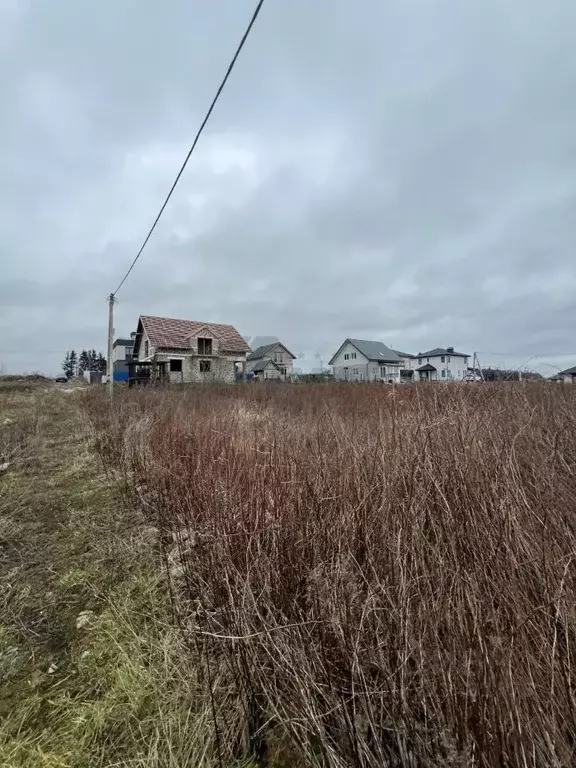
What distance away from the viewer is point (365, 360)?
176 ft

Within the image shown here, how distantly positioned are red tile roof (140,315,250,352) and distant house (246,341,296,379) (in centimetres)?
1668

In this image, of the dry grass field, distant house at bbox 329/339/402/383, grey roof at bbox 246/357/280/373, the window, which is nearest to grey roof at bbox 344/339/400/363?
distant house at bbox 329/339/402/383

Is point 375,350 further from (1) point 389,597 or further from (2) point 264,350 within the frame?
(1) point 389,597

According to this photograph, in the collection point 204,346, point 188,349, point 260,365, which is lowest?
point 260,365

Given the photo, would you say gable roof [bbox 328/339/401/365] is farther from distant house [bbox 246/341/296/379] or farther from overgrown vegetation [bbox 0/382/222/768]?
overgrown vegetation [bbox 0/382/222/768]

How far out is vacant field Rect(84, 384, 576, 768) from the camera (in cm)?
102

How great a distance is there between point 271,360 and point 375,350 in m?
16.7

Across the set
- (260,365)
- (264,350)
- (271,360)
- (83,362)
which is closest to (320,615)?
(260,365)

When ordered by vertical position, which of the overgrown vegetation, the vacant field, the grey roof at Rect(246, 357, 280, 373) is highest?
the grey roof at Rect(246, 357, 280, 373)

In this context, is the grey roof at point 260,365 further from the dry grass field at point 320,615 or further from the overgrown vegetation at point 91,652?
the dry grass field at point 320,615

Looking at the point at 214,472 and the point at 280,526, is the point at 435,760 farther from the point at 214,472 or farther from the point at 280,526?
the point at 214,472

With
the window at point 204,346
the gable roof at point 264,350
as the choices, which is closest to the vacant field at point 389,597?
the window at point 204,346

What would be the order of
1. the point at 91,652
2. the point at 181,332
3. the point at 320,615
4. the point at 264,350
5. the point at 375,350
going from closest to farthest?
1. the point at 320,615
2. the point at 91,652
3. the point at 181,332
4. the point at 375,350
5. the point at 264,350

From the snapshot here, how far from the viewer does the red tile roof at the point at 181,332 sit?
1240 inches
